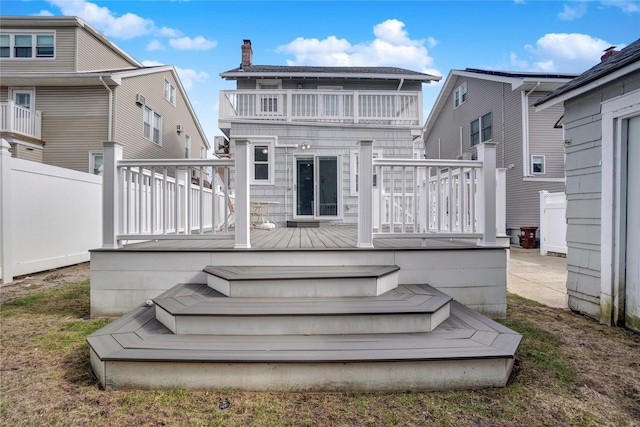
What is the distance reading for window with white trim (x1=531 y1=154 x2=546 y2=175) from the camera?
424 inches

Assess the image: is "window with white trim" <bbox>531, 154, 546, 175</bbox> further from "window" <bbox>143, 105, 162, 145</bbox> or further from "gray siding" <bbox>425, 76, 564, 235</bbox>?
"window" <bbox>143, 105, 162, 145</bbox>

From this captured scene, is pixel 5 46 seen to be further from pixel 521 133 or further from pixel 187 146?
pixel 521 133

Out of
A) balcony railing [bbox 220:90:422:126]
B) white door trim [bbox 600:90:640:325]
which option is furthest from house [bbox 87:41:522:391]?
balcony railing [bbox 220:90:422:126]

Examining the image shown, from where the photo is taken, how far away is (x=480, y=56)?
46.4 ft

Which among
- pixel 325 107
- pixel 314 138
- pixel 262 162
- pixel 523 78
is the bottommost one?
pixel 262 162

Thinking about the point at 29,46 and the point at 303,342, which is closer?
the point at 303,342

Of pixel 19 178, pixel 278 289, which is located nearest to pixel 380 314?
pixel 278 289

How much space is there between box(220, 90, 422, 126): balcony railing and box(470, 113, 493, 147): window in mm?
5622

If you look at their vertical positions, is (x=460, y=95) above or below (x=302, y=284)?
above

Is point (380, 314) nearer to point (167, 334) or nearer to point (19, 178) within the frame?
point (167, 334)

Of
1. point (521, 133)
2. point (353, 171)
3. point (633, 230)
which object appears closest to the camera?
point (633, 230)

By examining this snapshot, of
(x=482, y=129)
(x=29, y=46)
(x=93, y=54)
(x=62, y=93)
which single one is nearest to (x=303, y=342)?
(x=62, y=93)

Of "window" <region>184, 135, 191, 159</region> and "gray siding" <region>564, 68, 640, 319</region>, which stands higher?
"window" <region>184, 135, 191, 159</region>

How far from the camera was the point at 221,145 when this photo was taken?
1201cm
